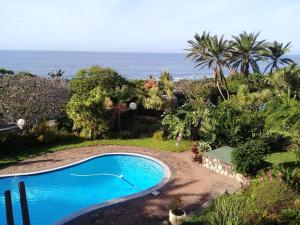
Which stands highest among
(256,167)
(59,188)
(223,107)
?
(223,107)

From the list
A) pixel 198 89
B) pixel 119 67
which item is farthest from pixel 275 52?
pixel 119 67

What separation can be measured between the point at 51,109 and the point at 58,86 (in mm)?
1829

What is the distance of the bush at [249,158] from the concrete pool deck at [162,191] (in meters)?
0.78

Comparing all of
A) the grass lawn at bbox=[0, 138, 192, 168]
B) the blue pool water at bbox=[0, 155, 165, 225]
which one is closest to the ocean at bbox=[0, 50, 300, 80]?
the grass lawn at bbox=[0, 138, 192, 168]

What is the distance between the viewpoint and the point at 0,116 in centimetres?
1947

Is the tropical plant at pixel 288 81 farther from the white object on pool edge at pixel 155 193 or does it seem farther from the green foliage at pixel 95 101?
the white object on pool edge at pixel 155 193

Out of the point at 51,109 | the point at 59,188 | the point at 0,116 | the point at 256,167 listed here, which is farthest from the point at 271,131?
the point at 0,116

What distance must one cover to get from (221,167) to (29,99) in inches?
442

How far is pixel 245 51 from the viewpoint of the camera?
34.7 m

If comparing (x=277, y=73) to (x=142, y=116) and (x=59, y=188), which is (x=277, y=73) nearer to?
(x=142, y=116)

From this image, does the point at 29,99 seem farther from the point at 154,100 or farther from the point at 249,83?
the point at 249,83

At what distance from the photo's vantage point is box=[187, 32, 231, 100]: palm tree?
2969 cm

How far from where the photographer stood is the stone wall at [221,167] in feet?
49.2

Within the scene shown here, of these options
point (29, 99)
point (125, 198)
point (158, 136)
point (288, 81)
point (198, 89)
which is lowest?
point (125, 198)
